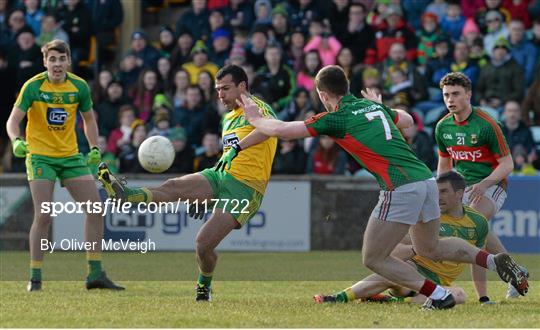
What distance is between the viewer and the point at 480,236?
35.6 ft

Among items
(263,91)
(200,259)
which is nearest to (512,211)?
(263,91)

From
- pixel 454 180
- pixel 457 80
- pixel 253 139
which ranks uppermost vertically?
pixel 457 80

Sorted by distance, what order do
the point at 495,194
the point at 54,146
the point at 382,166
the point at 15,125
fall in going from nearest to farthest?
the point at 382,166 → the point at 495,194 → the point at 15,125 → the point at 54,146

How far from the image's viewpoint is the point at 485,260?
33.1 feet

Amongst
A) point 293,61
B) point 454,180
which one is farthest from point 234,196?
point 293,61

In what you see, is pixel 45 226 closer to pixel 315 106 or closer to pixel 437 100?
pixel 315 106

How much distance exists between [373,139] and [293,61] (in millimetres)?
10234

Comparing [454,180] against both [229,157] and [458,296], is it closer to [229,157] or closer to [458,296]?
[458,296]

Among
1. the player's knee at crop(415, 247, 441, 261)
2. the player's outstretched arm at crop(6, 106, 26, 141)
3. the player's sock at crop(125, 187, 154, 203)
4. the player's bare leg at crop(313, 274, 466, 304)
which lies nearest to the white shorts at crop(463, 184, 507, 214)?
the player's bare leg at crop(313, 274, 466, 304)

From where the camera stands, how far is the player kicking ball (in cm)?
1105

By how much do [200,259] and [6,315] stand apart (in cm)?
199

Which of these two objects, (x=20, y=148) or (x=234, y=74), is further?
(x=20, y=148)

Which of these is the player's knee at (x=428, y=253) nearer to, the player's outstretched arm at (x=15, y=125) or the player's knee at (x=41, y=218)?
the player's knee at (x=41, y=218)

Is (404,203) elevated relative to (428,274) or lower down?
elevated
